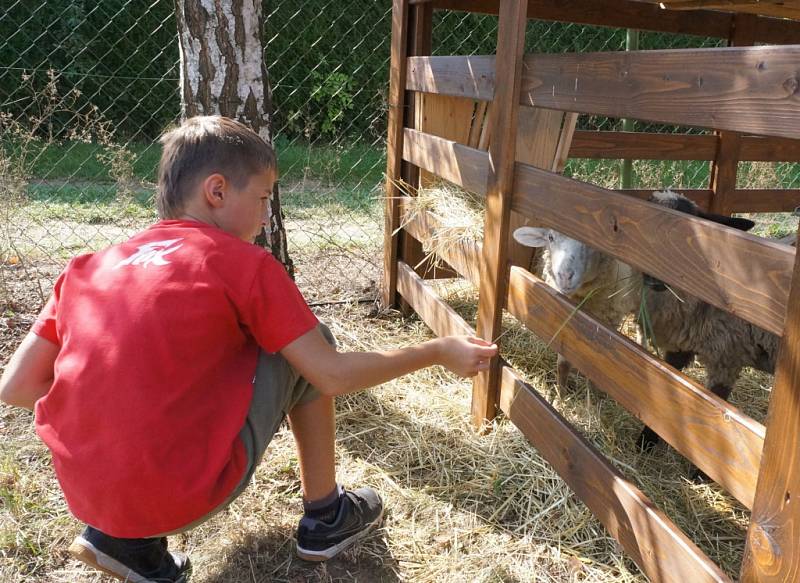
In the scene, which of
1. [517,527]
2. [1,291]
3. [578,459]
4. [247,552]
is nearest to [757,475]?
[578,459]

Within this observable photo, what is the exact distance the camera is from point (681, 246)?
175 centimetres

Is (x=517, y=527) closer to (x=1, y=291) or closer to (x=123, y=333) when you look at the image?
(x=123, y=333)

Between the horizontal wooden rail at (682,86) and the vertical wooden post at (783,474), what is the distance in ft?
1.13

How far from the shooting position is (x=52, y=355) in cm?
192

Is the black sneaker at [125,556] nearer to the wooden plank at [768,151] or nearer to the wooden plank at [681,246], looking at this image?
the wooden plank at [681,246]

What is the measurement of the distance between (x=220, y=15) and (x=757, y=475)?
264cm

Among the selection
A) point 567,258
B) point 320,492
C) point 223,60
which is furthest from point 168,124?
point 320,492

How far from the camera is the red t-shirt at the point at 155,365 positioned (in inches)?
66.2

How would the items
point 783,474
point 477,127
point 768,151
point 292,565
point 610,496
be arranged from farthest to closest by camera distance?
point 768,151 → point 477,127 → point 292,565 → point 610,496 → point 783,474

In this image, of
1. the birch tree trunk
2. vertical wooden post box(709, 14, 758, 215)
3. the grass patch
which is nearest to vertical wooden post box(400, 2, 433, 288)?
the birch tree trunk

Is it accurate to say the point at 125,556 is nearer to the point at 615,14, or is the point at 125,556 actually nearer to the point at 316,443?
the point at 316,443

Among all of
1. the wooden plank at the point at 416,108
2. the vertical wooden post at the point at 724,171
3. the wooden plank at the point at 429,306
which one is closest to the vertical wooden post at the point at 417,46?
the wooden plank at the point at 416,108

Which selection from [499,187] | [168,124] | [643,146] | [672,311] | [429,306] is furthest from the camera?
[168,124]

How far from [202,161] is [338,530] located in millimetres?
1282
